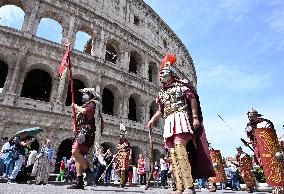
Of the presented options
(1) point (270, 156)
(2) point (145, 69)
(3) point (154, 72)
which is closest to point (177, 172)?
(1) point (270, 156)

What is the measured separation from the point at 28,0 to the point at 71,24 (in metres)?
3.07

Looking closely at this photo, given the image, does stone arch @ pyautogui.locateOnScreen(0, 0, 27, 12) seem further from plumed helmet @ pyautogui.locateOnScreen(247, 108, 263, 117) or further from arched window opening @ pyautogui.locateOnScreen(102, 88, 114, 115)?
plumed helmet @ pyautogui.locateOnScreen(247, 108, 263, 117)

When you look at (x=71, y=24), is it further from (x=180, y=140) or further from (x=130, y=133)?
(x=180, y=140)

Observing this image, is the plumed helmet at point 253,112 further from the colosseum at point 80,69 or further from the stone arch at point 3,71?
the stone arch at point 3,71

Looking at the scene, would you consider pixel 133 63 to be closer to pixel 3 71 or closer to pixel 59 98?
pixel 59 98

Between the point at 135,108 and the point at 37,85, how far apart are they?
8.03 metres

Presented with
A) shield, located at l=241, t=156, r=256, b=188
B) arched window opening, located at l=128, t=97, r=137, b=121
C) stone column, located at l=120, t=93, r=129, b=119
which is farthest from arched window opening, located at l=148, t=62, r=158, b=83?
shield, located at l=241, t=156, r=256, b=188

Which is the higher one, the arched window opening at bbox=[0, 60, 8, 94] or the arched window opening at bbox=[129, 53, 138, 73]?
the arched window opening at bbox=[129, 53, 138, 73]

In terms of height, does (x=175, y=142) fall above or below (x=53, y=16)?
below

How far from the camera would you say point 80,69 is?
16875 millimetres

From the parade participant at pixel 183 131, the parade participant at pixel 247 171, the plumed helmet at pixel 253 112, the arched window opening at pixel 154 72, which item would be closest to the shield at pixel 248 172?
the parade participant at pixel 247 171

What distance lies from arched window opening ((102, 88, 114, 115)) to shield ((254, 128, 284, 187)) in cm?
1520

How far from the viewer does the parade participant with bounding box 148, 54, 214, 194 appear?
291 centimetres

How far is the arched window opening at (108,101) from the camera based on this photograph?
19141 mm
